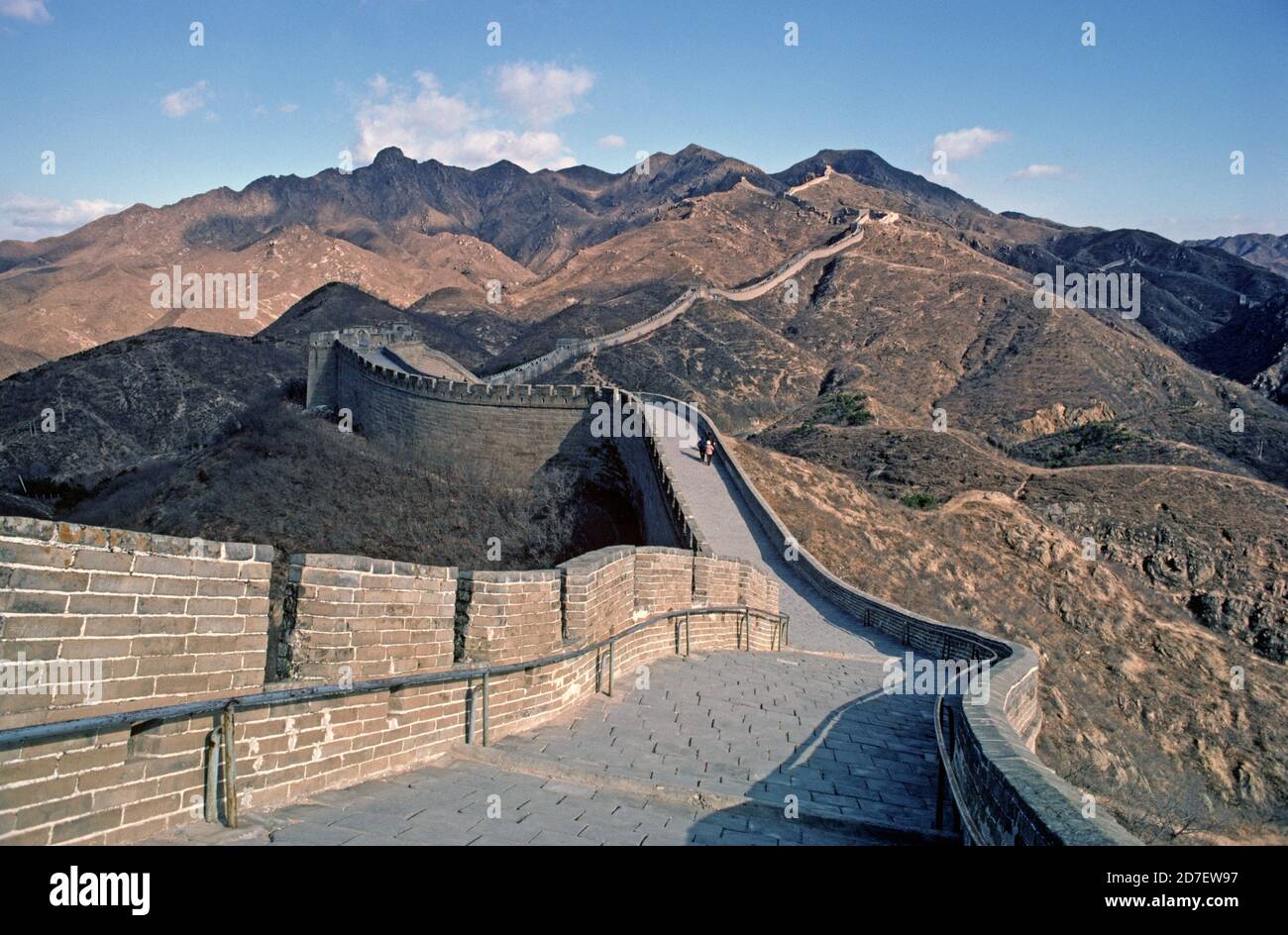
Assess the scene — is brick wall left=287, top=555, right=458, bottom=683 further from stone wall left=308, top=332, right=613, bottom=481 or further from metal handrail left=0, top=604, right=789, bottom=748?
stone wall left=308, top=332, right=613, bottom=481

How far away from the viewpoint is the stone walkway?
4.04 metres

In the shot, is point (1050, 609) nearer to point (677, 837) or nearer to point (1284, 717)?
point (1284, 717)

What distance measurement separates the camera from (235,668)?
420 centimetres

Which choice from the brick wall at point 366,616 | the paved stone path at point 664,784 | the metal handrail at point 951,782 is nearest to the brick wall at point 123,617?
the brick wall at point 366,616

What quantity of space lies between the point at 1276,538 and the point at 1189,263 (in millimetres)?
131997

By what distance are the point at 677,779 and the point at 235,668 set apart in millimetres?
2760

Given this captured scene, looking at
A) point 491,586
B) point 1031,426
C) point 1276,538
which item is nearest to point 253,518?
point 491,586

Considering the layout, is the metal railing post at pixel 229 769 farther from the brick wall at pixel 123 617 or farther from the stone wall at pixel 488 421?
the stone wall at pixel 488 421

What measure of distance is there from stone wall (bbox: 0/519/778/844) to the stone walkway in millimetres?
223

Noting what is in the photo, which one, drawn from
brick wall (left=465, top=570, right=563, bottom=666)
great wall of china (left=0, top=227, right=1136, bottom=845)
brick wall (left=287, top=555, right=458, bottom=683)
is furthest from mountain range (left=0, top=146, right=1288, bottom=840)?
brick wall (left=287, top=555, right=458, bottom=683)

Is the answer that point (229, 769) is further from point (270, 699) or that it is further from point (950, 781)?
point (950, 781)

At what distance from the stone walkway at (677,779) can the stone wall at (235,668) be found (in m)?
0.22

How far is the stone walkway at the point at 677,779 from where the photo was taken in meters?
4.04
